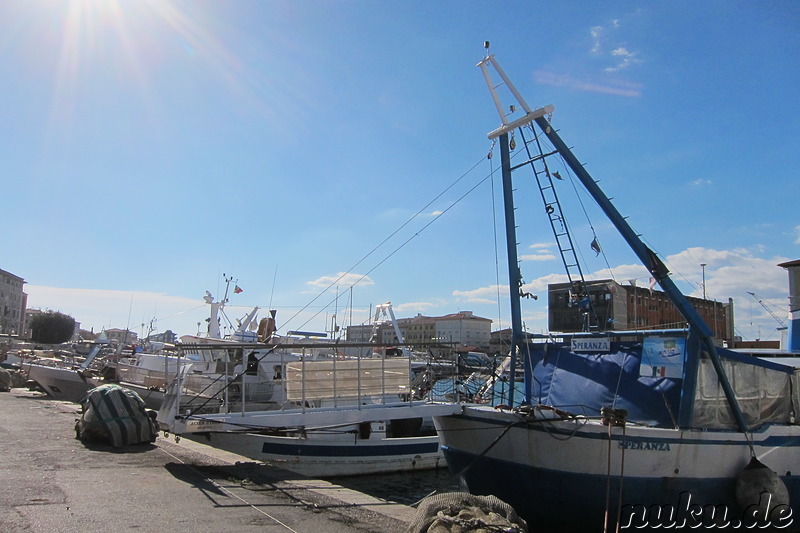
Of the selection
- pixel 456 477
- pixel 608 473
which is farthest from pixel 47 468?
pixel 608 473

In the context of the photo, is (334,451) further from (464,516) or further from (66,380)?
(66,380)

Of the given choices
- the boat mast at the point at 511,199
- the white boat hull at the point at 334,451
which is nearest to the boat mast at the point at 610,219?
the boat mast at the point at 511,199

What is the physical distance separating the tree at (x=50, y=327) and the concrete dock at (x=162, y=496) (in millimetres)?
70056

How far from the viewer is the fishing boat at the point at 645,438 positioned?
9.52 m

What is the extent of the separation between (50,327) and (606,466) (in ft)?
260

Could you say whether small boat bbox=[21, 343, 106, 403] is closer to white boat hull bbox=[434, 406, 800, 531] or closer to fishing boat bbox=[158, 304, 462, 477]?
fishing boat bbox=[158, 304, 462, 477]

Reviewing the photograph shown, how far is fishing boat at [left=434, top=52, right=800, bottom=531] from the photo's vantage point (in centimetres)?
952

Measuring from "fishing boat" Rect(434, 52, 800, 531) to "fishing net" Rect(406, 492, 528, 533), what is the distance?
314 cm

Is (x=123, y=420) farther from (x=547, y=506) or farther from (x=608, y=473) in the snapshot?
(x=608, y=473)

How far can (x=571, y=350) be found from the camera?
1171 cm

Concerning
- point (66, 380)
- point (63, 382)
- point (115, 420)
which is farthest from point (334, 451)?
point (63, 382)

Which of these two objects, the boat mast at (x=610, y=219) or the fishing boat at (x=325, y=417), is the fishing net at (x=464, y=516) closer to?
the fishing boat at (x=325, y=417)

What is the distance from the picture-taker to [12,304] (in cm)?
10394

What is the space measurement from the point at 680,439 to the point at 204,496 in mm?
7481
